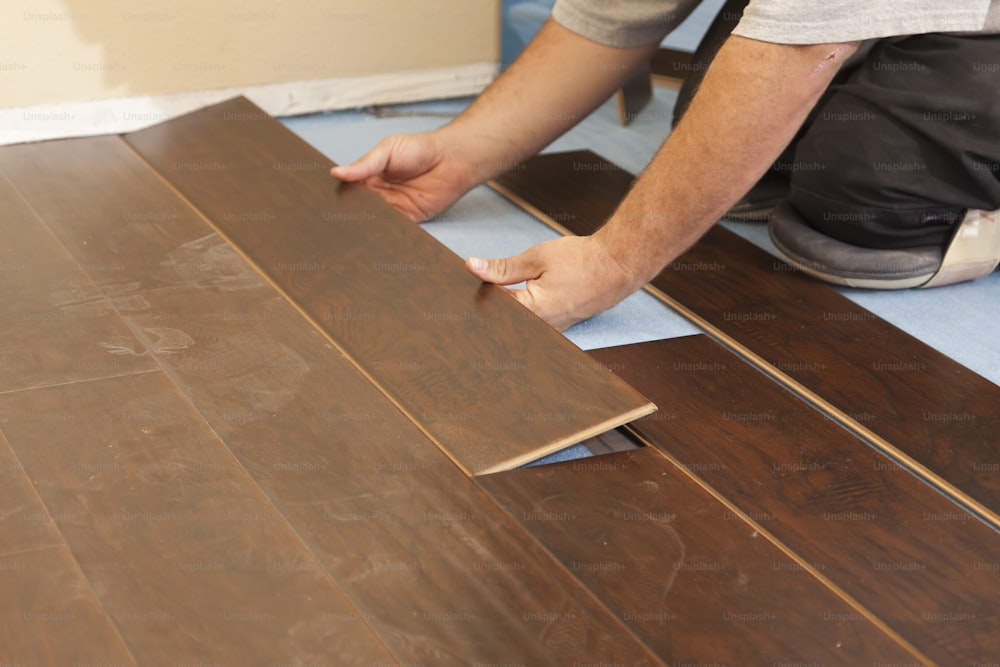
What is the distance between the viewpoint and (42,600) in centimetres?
130

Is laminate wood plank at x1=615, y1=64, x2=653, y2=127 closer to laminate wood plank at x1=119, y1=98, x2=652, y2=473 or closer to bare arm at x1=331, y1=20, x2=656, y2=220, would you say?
bare arm at x1=331, y1=20, x2=656, y2=220

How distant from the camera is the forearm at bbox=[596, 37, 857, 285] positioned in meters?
1.91

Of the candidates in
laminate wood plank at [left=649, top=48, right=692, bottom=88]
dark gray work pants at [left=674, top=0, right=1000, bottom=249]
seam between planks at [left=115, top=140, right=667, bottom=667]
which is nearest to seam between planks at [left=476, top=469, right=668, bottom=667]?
seam between planks at [left=115, top=140, right=667, bottom=667]

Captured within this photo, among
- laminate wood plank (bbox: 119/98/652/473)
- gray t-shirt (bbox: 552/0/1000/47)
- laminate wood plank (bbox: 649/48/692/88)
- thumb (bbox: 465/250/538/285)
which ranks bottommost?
laminate wood plank (bbox: 119/98/652/473)

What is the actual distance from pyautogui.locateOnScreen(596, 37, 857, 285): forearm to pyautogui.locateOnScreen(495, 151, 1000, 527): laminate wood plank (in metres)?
0.32

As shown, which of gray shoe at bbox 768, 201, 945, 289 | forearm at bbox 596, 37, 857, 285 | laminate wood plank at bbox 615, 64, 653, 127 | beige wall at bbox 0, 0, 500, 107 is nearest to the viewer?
forearm at bbox 596, 37, 857, 285

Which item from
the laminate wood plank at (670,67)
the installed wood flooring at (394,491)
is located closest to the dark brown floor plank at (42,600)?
the installed wood flooring at (394,491)

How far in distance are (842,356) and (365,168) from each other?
1.25 metres

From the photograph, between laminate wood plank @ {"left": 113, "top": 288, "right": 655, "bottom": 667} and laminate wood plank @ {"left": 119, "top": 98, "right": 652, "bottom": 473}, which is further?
laminate wood plank @ {"left": 119, "top": 98, "right": 652, "bottom": 473}

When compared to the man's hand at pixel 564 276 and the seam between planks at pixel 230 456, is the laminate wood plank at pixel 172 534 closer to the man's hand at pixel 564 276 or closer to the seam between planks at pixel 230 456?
the seam between planks at pixel 230 456

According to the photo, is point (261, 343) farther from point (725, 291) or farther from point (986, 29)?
point (986, 29)

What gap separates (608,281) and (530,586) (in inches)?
33.1

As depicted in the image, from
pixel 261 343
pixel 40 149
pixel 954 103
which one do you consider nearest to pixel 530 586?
pixel 261 343

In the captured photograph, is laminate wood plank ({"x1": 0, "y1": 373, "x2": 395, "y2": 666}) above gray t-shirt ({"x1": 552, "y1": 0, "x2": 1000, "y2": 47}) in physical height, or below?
below
